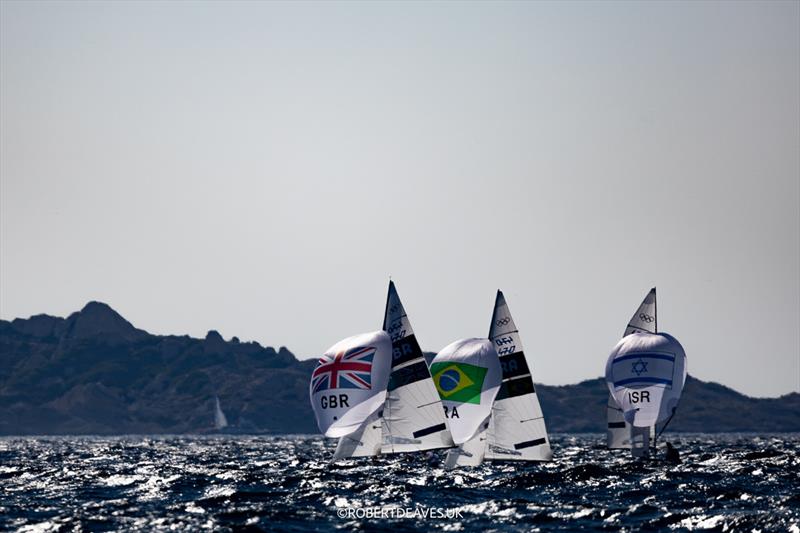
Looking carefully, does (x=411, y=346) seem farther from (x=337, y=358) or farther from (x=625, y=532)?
(x=625, y=532)

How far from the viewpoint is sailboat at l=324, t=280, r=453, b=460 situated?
53812mm

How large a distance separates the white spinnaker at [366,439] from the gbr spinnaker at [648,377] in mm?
14868

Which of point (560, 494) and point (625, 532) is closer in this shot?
point (625, 532)

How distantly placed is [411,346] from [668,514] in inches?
830

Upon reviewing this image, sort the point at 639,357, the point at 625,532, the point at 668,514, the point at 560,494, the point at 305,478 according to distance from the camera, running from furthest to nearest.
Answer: the point at 639,357, the point at 305,478, the point at 560,494, the point at 668,514, the point at 625,532

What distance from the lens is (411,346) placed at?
5459 centimetres

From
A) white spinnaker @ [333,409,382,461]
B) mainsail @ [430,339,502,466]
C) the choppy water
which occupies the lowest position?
the choppy water

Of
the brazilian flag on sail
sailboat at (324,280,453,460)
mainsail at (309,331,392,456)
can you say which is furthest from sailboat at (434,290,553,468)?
mainsail at (309,331,392,456)

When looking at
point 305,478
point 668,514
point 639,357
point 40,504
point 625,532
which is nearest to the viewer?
point 625,532

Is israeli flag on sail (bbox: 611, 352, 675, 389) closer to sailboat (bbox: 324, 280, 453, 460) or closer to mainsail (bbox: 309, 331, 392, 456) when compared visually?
sailboat (bbox: 324, 280, 453, 460)

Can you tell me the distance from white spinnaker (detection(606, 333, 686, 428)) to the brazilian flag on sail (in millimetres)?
10128

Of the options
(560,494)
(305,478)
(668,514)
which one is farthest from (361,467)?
(668,514)

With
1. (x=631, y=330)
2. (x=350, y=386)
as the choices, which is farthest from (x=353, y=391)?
(x=631, y=330)

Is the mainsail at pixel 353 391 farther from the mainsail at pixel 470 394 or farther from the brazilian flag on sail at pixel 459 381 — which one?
the brazilian flag on sail at pixel 459 381
